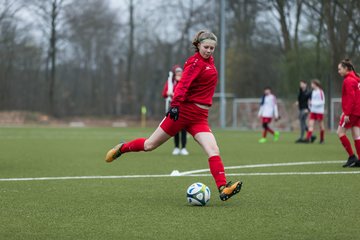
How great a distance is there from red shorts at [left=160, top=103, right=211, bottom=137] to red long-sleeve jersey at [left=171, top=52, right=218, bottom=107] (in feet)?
0.29

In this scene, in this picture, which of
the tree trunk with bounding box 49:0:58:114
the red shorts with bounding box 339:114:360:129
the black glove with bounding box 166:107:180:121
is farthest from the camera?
the tree trunk with bounding box 49:0:58:114

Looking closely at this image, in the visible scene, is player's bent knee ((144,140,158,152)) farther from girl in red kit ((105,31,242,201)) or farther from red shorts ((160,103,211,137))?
red shorts ((160,103,211,137))

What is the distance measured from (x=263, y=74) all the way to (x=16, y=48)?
757 inches

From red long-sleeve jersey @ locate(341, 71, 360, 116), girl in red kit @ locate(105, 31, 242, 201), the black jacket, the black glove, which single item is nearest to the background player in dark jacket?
the black jacket

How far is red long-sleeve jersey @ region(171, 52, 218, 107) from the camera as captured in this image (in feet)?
25.3

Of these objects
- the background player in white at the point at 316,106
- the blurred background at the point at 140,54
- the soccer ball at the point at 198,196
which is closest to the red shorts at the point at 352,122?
the soccer ball at the point at 198,196

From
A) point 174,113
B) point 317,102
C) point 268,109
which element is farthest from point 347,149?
point 268,109

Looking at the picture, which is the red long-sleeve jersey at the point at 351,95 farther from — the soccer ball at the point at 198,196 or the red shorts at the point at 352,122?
the soccer ball at the point at 198,196

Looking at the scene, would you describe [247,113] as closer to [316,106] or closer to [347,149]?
[316,106]

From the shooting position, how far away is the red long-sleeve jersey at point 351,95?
11781 mm

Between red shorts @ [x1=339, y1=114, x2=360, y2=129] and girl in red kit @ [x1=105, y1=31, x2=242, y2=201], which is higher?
girl in red kit @ [x1=105, y1=31, x2=242, y2=201]

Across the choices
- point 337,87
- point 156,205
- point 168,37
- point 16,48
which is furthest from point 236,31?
point 156,205

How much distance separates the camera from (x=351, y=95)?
38.7ft

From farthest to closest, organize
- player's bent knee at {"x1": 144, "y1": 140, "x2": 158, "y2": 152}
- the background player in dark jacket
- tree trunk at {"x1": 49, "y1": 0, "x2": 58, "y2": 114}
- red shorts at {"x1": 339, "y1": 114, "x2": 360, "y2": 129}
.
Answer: tree trunk at {"x1": 49, "y1": 0, "x2": 58, "y2": 114} < the background player in dark jacket < red shorts at {"x1": 339, "y1": 114, "x2": 360, "y2": 129} < player's bent knee at {"x1": 144, "y1": 140, "x2": 158, "y2": 152}
